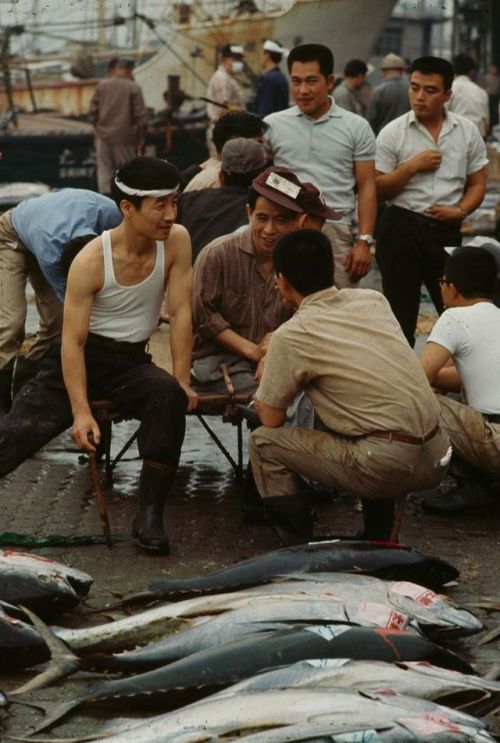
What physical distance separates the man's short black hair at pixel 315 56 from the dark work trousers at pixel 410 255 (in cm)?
106

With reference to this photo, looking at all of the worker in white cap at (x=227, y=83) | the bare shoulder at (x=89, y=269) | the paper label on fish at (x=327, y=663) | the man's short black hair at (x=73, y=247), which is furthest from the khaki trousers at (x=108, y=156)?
the paper label on fish at (x=327, y=663)

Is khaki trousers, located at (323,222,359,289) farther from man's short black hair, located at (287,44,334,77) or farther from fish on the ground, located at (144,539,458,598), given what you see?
fish on the ground, located at (144,539,458,598)

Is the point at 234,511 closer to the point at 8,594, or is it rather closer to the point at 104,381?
the point at 104,381

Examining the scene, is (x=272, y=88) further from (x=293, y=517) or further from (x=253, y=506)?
(x=293, y=517)

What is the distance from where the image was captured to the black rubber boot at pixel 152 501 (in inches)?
288

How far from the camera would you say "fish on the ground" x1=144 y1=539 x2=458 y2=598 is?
20.6 ft

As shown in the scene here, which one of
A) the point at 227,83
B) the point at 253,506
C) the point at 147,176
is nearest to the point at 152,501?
the point at 253,506

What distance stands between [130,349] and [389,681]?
310cm

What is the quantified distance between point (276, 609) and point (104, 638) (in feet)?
2.11

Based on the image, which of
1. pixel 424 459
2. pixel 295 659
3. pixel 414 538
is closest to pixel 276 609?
pixel 295 659

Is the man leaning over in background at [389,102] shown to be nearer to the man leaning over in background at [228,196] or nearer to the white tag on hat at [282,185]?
the man leaning over in background at [228,196]

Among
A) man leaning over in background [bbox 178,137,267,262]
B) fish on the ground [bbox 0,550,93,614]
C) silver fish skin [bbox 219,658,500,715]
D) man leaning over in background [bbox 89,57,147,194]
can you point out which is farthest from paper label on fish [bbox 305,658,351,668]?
man leaning over in background [bbox 89,57,147,194]

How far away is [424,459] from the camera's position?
6.95 m

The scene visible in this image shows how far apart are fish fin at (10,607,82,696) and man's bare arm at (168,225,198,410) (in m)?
2.21
